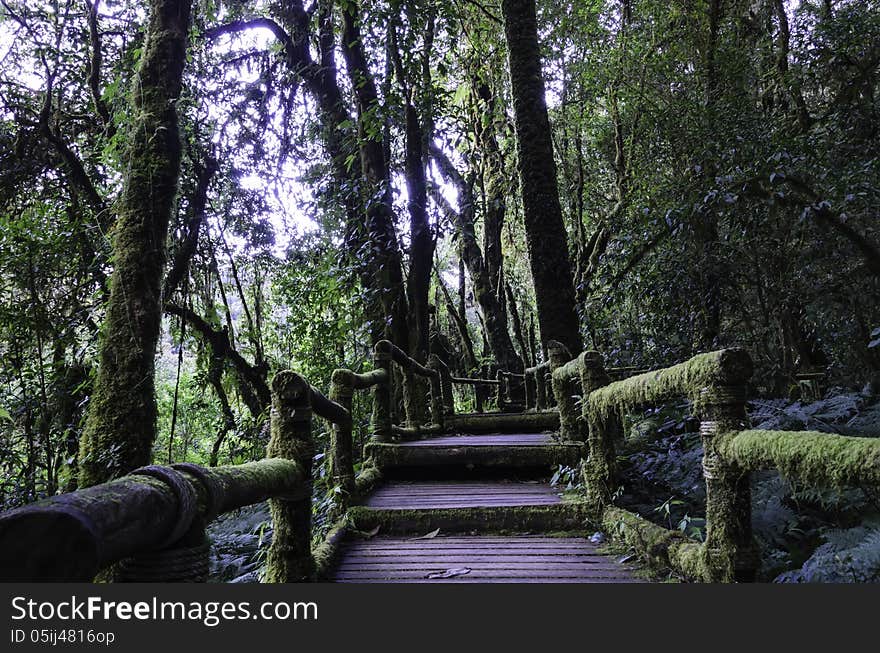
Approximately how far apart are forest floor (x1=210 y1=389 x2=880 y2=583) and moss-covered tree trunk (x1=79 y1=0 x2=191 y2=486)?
1.17 metres

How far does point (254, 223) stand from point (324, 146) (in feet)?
5.59

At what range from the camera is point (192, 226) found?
7.32m

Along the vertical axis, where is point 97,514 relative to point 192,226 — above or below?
below

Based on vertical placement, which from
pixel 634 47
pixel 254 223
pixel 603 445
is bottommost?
pixel 603 445

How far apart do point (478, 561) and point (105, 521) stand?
8.53 feet

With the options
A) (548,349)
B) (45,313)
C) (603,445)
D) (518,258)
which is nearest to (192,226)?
(45,313)

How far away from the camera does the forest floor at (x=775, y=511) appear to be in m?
3.38

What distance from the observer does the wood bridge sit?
1.25m

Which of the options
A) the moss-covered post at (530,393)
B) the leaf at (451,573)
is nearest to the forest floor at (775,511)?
the leaf at (451,573)

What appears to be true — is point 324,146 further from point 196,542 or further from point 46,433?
point 196,542

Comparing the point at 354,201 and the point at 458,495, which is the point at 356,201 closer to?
the point at 354,201

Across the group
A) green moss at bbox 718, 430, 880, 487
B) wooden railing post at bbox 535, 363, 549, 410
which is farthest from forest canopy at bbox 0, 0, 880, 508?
green moss at bbox 718, 430, 880, 487

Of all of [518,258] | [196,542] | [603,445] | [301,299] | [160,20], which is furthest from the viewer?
[518,258]

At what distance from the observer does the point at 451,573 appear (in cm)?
316
